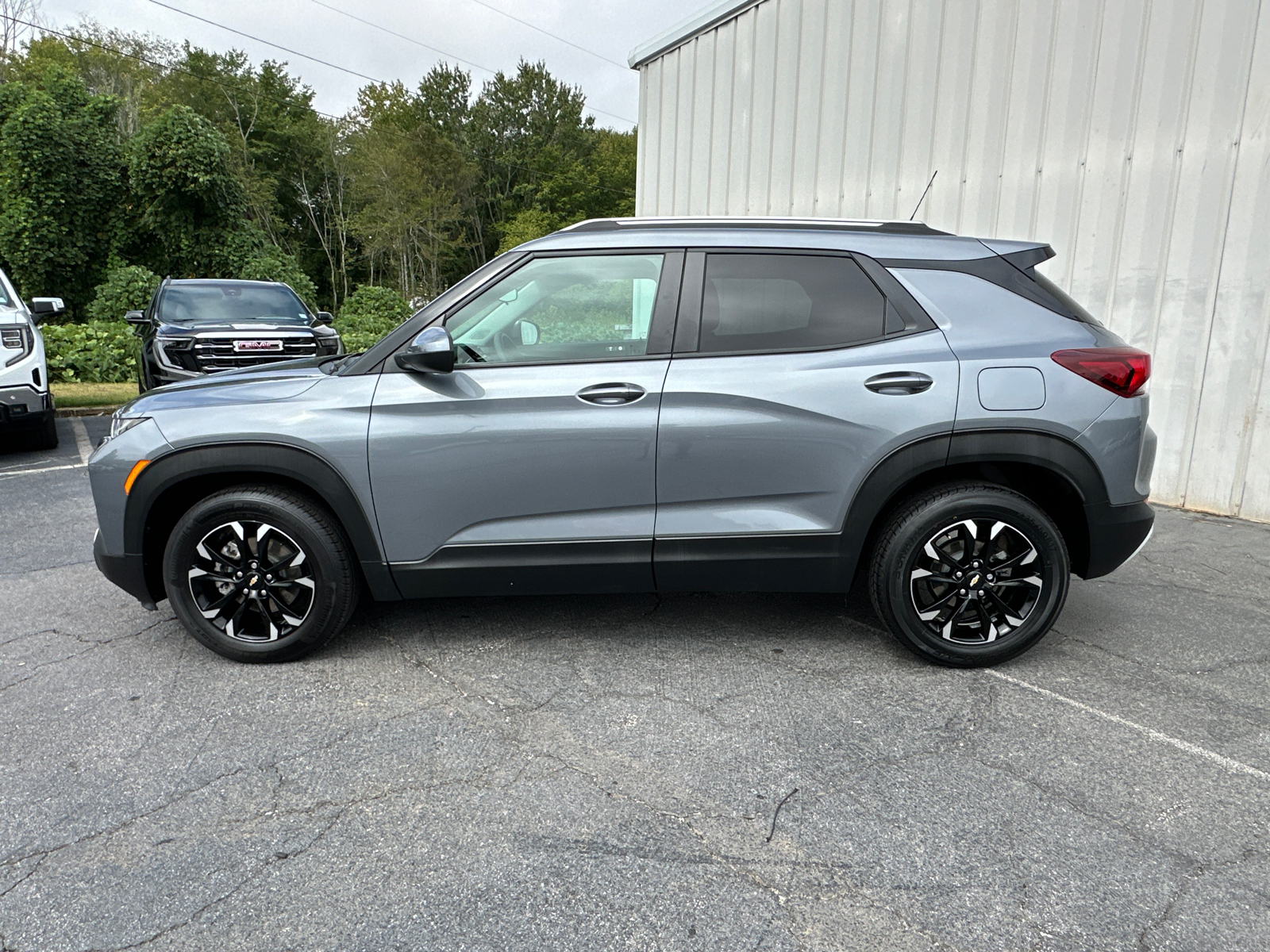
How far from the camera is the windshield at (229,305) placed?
406 inches

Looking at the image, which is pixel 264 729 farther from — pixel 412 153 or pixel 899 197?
pixel 412 153

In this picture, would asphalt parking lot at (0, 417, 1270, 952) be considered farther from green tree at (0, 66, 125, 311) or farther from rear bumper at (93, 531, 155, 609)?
green tree at (0, 66, 125, 311)

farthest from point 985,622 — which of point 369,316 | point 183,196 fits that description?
point 183,196

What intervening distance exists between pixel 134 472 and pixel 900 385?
9.83 ft

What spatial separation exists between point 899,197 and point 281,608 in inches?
262

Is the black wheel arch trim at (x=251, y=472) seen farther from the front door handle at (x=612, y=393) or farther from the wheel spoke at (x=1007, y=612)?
the wheel spoke at (x=1007, y=612)

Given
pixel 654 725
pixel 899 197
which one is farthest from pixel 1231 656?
pixel 899 197

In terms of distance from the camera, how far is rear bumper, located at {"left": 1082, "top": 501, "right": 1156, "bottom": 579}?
344 cm

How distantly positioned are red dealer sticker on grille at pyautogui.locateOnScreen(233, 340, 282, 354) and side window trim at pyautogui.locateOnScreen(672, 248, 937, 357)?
7.58m

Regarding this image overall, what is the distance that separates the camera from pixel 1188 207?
6.19m

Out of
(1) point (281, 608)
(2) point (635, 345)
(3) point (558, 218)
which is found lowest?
(1) point (281, 608)

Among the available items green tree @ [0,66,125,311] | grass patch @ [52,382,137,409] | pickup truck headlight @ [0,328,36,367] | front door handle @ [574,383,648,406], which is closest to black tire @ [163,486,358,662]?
front door handle @ [574,383,648,406]

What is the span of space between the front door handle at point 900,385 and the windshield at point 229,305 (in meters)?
8.76

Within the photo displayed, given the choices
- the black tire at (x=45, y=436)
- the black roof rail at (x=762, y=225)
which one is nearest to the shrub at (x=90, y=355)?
the black tire at (x=45, y=436)
